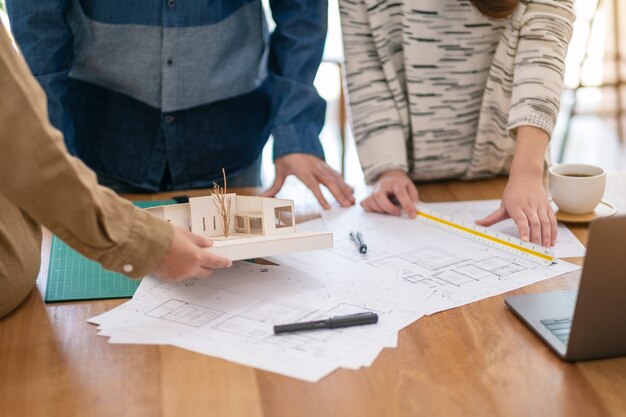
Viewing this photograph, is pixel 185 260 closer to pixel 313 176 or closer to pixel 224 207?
pixel 224 207

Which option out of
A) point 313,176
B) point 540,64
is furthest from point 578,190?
point 313,176

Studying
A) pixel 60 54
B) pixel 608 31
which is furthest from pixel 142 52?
pixel 608 31

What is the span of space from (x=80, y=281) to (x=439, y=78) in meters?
0.85

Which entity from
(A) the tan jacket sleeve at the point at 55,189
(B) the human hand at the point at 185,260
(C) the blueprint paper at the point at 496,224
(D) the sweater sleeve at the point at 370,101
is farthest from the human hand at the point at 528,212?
(A) the tan jacket sleeve at the point at 55,189

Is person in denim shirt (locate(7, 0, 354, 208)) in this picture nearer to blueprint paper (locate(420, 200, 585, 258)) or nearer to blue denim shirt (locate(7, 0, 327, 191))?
blue denim shirt (locate(7, 0, 327, 191))

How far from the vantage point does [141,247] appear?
0.86 meters

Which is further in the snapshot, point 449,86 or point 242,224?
point 449,86

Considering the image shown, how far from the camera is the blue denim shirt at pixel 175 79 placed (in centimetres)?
147

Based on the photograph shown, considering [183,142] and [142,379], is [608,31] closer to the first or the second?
[183,142]

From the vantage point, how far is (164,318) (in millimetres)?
979

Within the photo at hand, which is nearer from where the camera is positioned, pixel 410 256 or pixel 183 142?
pixel 410 256

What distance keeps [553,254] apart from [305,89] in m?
0.66

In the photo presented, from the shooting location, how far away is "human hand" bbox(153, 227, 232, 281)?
2.96ft

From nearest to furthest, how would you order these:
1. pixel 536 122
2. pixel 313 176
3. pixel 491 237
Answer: pixel 491 237, pixel 536 122, pixel 313 176
